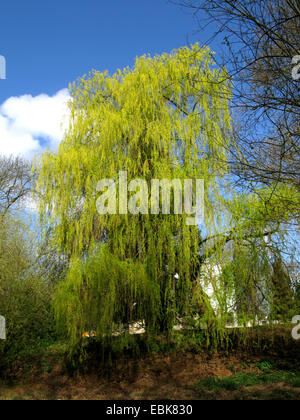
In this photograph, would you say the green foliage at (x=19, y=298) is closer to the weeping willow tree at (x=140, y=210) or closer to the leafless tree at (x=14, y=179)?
the weeping willow tree at (x=140, y=210)

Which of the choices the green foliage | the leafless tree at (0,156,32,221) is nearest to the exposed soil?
the green foliage

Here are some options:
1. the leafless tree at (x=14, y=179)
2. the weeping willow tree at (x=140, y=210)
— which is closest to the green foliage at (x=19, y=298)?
the weeping willow tree at (x=140, y=210)

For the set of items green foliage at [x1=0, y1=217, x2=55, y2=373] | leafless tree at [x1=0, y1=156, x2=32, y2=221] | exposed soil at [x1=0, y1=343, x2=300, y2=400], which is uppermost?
leafless tree at [x1=0, y1=156, x2=32, y2=221]

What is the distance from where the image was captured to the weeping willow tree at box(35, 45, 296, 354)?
7.48 meters

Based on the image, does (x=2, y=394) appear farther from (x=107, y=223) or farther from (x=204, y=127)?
(x=204, y=127)

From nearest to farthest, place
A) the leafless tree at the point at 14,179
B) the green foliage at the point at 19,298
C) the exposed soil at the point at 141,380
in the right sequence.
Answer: the exposed soil at the point at 141,380 → the green foliage at the point at 19,298 → the leafless tree at the point at 14,179

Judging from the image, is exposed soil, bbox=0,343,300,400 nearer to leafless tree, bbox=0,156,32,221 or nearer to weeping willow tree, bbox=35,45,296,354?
weeping willow tree, bbox=35,45,296,354

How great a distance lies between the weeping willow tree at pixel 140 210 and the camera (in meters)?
7.48

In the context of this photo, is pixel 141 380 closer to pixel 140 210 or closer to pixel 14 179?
pixel 140 210

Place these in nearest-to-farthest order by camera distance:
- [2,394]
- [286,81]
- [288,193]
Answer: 1. [286,81]
2. [288,193]
3. [2,394]

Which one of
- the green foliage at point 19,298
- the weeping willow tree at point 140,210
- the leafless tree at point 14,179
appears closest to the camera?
the weeping willow tree at point 140,210

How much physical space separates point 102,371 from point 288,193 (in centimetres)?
542
